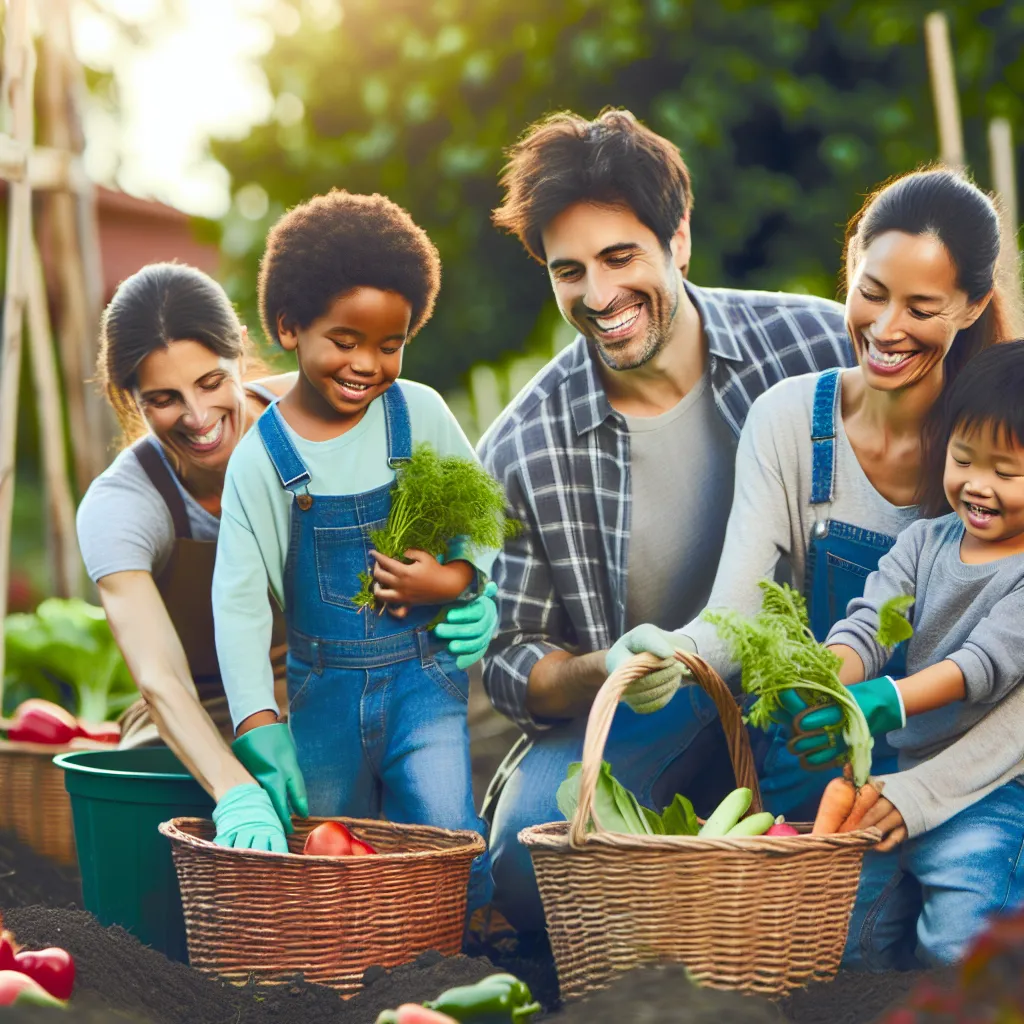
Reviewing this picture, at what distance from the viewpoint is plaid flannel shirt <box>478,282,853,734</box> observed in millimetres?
3746

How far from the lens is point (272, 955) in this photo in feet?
9.45

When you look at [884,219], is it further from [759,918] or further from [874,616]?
[759,918]

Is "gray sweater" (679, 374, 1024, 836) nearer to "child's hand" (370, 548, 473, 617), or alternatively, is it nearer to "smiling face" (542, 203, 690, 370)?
"smiling face" (542, 203, 690, 370)

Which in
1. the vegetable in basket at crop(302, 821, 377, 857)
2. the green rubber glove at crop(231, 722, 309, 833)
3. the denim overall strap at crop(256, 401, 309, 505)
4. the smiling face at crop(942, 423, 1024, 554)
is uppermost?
the denim overall strap at crop(256, 401, 309, 505)

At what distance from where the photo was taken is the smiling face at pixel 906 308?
307cm

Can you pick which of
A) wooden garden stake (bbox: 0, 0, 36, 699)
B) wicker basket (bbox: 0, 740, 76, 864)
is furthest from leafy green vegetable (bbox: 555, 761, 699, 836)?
wooden garden stake (bbox: 0, 0, 36, 699)

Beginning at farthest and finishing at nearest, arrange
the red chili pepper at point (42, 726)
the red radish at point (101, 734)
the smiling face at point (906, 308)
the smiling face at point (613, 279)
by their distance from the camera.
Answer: the red radish at point (101, 734)
the red chili pepper at point (42, 726)
the smiling face at point (613, 279)
the smiling face at point (906, 308)

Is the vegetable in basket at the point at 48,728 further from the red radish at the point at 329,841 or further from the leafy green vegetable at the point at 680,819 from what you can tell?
the leafy green vegetable at the point at 680,819

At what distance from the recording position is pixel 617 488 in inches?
147

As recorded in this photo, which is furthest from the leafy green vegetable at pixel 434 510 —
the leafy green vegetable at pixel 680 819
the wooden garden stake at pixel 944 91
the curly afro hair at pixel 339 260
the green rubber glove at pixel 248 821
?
the wooden garden stake at pixel 944 91

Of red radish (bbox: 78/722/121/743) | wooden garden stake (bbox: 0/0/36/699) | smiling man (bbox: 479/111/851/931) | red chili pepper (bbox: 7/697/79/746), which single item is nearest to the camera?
smiling man (bbox: 479/111/851/931)

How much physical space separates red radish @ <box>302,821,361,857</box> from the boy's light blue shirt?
13.6 inches

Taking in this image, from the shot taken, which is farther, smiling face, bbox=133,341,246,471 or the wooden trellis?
the wooden trellis

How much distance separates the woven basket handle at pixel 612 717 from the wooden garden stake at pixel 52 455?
2780mm
